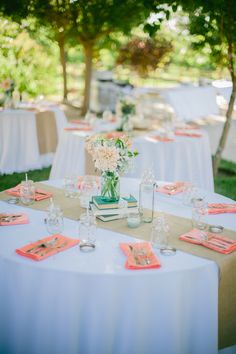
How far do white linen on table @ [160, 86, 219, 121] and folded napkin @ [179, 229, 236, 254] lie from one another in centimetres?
769

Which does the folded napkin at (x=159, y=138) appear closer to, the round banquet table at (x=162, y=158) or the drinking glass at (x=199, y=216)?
the round banquet table at (x=162, y=158)

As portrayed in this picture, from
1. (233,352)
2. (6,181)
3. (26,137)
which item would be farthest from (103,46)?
(233,352)

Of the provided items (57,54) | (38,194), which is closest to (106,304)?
(38,194)

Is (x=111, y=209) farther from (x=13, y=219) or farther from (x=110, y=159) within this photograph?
(x=13, y=219)

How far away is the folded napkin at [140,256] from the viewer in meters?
1.97

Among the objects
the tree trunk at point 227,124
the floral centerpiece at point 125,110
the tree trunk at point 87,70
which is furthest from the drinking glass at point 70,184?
the tree trunk at point 87,70

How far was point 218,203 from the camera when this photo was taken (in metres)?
2.84

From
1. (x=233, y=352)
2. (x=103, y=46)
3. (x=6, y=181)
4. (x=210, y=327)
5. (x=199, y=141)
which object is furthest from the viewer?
(x=103, y=46)

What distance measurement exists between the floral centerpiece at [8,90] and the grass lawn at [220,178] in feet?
3.58

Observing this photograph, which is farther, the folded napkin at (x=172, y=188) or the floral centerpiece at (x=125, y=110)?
the floral centerpiece at (x=125, y=110)

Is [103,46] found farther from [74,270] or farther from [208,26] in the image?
[74,270]

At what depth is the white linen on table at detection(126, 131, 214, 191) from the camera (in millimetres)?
4676

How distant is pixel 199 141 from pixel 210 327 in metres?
3.15

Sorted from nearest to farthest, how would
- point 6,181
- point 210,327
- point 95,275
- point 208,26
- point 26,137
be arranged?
point 95,275 → point 210,327 → point 208,26 → point 6,181 → point 26,137
